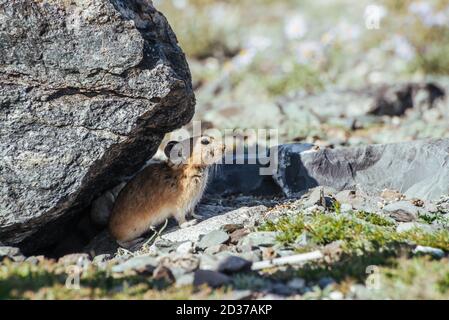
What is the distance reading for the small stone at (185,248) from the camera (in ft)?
21.5

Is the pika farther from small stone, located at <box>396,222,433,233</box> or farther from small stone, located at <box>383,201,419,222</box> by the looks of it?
small stone, located at <box>396,222,433,233</box>

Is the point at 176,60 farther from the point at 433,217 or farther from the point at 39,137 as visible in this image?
the point at 433,217

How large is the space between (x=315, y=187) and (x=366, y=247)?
2296 millimetres

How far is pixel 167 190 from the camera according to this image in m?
7.79

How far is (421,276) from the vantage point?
5105mm

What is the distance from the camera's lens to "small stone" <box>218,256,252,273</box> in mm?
5633

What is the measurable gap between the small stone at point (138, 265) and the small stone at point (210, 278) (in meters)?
0.44

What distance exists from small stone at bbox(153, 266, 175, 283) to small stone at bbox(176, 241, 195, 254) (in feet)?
3.16

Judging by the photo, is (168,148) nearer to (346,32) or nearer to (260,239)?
(260,239)

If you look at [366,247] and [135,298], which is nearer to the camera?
[135,298]

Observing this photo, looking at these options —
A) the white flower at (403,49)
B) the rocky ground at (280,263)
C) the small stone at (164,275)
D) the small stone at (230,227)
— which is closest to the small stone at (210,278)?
the rocky ground at (280,263)

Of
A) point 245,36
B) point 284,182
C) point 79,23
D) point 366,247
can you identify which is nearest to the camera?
point 366,247
